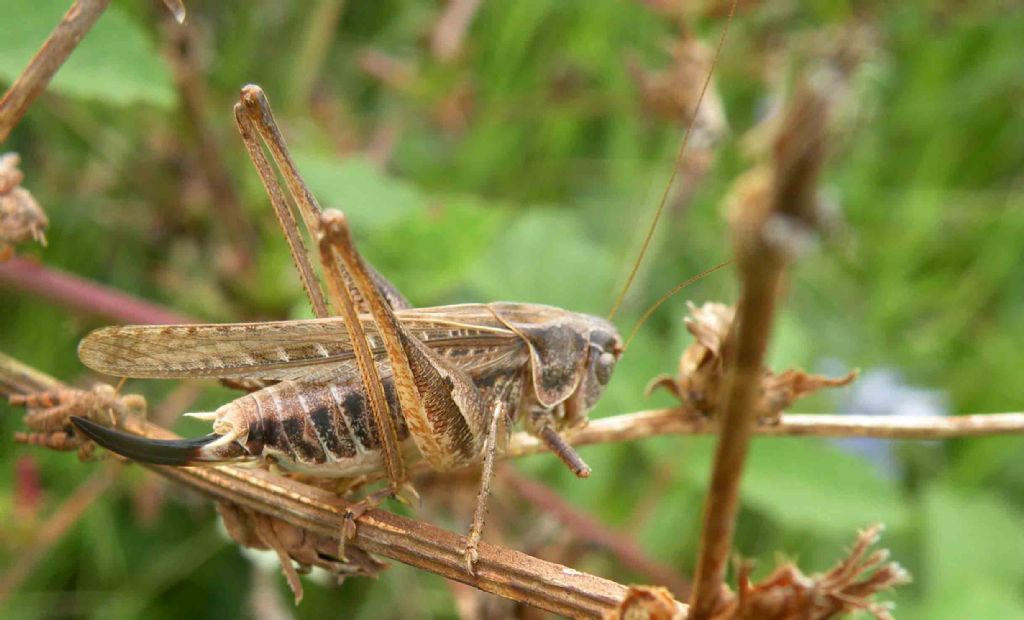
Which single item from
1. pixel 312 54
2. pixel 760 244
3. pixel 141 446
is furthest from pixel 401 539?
pixel 312 54

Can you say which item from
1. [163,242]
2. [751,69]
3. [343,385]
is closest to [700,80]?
[751,69]

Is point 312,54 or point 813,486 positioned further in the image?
point 312,54

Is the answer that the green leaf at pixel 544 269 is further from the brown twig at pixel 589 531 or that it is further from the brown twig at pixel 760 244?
the brown twig at pixel 760 244

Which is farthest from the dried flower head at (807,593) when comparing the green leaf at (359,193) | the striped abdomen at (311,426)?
the green leaf at (359,193)

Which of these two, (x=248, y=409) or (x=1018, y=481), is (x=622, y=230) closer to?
(x=1018, y=481)

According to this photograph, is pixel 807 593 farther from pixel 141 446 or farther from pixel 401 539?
pixel 141 446
